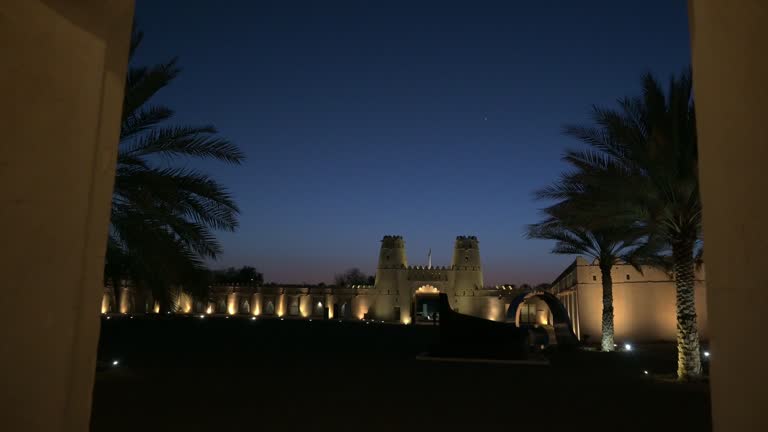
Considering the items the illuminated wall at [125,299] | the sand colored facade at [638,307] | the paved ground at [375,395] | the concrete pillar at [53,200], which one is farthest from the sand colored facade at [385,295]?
the concrete pillar at [53,200]

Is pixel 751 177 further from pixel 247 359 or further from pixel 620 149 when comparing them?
pixel 247 359

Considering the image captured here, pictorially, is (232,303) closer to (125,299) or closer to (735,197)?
(125,299)

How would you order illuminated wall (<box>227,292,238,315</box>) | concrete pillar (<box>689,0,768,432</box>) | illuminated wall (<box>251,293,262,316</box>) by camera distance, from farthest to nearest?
illuminated wall (<box>227,292,238,315</box>), illuminated wall (<box>251,293,262,316</box>), concrete pillar (<box>689,0,768,432</box>)

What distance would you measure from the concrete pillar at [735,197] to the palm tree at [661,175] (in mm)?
8449

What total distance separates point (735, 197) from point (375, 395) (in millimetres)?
6881

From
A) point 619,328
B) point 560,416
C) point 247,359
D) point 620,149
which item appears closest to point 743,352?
point 560,416

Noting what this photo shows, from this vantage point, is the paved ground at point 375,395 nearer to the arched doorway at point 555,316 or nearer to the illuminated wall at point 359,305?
the arched doorway at point 555,316

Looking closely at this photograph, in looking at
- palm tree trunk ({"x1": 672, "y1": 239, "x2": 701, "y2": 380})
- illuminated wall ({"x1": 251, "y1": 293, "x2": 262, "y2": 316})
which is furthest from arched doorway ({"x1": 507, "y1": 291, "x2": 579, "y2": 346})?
illuminated wall ({"x1": 251, "y1": 293, "x2": 262, "y2": 316})

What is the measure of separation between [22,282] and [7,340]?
207mm

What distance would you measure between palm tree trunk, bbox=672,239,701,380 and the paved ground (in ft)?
1.62

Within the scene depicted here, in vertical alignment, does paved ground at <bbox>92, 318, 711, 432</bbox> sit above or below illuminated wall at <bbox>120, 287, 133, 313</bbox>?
below

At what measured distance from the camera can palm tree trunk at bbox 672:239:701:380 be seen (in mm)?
10156

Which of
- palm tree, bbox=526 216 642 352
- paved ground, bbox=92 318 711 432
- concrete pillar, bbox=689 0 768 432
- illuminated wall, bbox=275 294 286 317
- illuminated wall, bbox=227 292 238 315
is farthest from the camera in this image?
illuminated wall, bbox=227 292 238 315

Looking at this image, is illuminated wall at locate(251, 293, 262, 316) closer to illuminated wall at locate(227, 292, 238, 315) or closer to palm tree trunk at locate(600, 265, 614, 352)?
illuminated wall at locate(227, 292, 238, 315)
